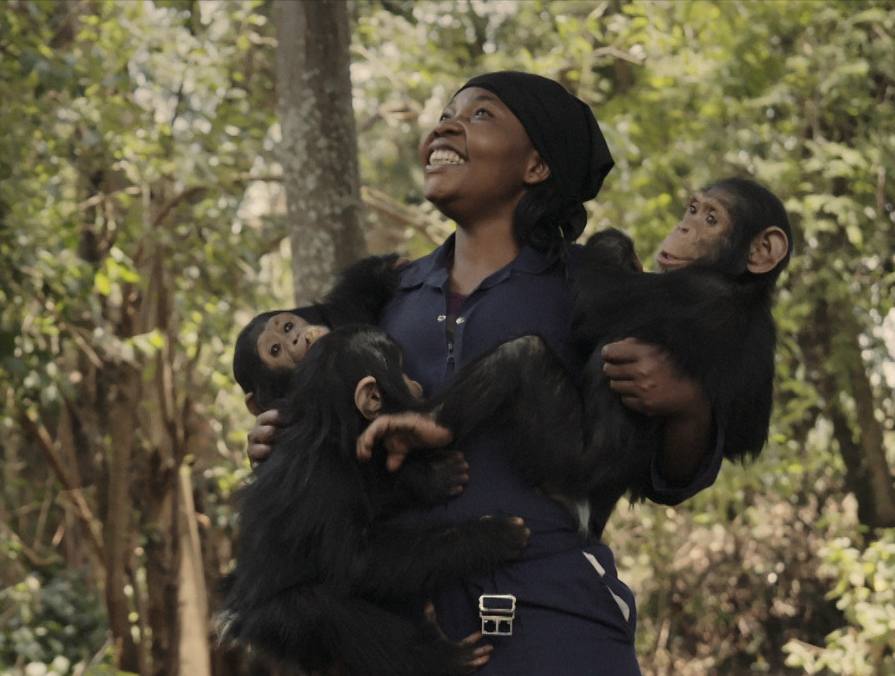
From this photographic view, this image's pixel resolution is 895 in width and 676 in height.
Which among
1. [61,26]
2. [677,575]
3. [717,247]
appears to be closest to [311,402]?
[717,247]

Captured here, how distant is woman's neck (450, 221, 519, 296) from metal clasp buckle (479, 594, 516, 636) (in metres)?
0.62

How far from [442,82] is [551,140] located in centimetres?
693

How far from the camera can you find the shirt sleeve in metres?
2.91

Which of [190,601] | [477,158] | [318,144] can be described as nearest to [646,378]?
[477,158]

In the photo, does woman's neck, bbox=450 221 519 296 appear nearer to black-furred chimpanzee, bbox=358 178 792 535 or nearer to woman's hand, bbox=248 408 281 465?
black-furred chimpanzee, bbox=358 178 792 535

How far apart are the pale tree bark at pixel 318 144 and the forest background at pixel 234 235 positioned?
6.98ft

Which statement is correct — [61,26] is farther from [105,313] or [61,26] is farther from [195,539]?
[195,539]

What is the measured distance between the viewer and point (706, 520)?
10352 mm

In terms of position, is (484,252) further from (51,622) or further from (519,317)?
(51,622)

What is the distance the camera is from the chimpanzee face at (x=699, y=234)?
3064mm

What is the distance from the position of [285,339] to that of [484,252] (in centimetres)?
48

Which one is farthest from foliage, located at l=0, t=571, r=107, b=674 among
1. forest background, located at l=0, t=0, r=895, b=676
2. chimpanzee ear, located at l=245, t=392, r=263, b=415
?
chimpanzee ear, located at l=245, t=392, r=263, b=415

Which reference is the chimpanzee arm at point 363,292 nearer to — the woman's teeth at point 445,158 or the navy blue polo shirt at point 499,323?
the navy blue polo shirt at point 499,323

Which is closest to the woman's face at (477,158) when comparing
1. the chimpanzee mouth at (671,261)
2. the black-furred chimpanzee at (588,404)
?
the black-furred chimpanzee at (588,404)
